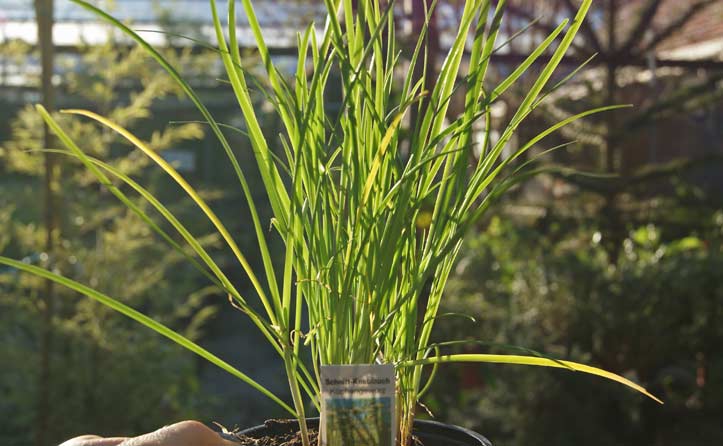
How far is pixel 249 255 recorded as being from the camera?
15.0 feet

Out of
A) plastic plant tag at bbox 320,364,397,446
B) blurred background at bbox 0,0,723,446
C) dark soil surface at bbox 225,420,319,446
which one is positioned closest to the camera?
plastic plant tag at bbox 320,364,397,446

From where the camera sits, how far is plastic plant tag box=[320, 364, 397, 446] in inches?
27.8

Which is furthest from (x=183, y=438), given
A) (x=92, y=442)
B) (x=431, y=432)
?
(x=431, y=432)

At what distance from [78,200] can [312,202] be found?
2.29 m

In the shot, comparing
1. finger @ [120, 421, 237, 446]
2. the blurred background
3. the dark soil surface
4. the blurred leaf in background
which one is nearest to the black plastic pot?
the dark soil surface

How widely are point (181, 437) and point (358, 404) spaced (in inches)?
6.5

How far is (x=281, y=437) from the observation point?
2.79ft

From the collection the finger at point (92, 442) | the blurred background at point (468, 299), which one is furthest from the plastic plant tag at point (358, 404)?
the blurred background at point (468, 299)

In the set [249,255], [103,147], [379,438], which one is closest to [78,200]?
[103,147]

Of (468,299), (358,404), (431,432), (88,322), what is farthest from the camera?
(468,299)

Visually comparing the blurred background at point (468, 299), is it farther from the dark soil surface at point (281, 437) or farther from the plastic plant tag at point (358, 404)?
the plastic plant tag at point (358, 404)

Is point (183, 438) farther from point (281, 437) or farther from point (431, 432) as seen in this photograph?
point (431, 432)

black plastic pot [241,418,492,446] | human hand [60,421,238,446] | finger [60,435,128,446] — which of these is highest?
human hand [60,421,238,446]

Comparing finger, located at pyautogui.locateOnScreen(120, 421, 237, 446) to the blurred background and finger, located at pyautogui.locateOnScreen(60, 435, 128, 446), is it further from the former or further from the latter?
the blurred background
